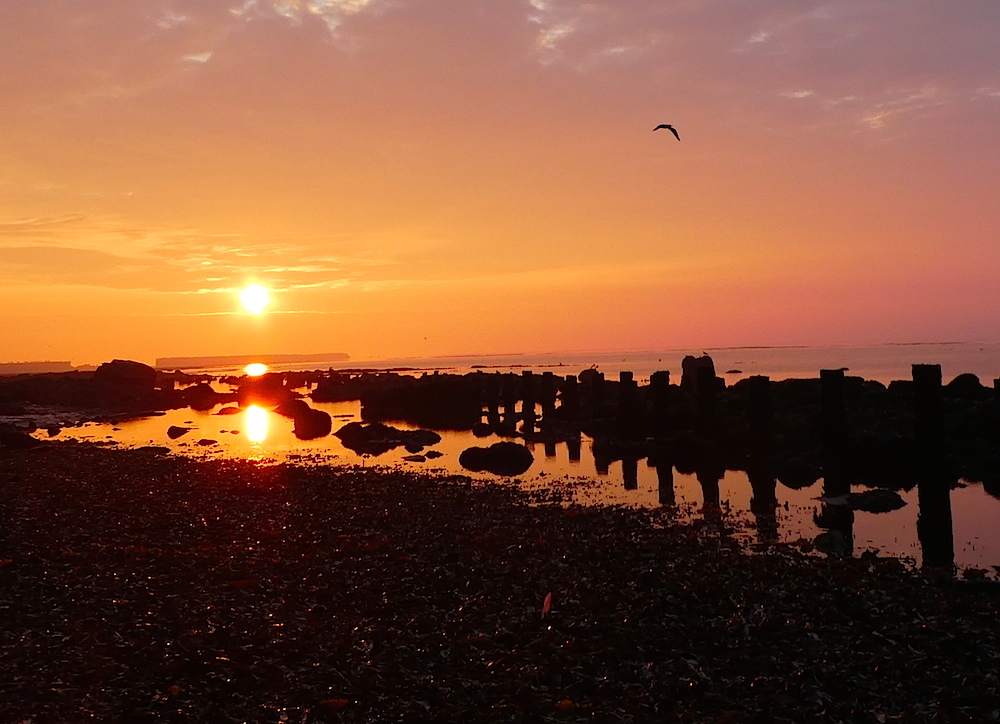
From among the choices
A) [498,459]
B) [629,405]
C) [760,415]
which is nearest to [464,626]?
[498,459]

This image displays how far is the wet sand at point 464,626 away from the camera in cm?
990

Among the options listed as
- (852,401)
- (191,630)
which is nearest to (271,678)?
(191,630)

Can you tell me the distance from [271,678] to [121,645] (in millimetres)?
2604

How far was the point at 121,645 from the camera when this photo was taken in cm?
1155

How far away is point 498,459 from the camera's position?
35219 millimetres

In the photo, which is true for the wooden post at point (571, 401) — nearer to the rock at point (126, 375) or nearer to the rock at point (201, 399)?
the rock at point (201, 399)

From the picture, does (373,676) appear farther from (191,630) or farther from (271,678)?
(191,630)

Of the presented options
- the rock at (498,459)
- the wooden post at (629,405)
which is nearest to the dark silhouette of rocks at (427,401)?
the wooden post at (629,405)

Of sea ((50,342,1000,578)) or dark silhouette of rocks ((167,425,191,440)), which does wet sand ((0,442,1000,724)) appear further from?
dark silhouette of rocks ((167,425,191,440))

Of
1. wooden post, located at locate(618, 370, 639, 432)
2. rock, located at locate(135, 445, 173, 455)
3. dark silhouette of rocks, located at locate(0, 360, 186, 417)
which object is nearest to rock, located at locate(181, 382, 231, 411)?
Answer: dark silhouette of rocks, located at locate(0, 360, 186, 417)

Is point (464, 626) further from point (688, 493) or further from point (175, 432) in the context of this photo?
point (175, 432)

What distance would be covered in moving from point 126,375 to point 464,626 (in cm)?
8742

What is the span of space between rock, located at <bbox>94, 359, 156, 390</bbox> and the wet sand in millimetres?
72770

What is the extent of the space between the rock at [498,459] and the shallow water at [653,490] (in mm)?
484
